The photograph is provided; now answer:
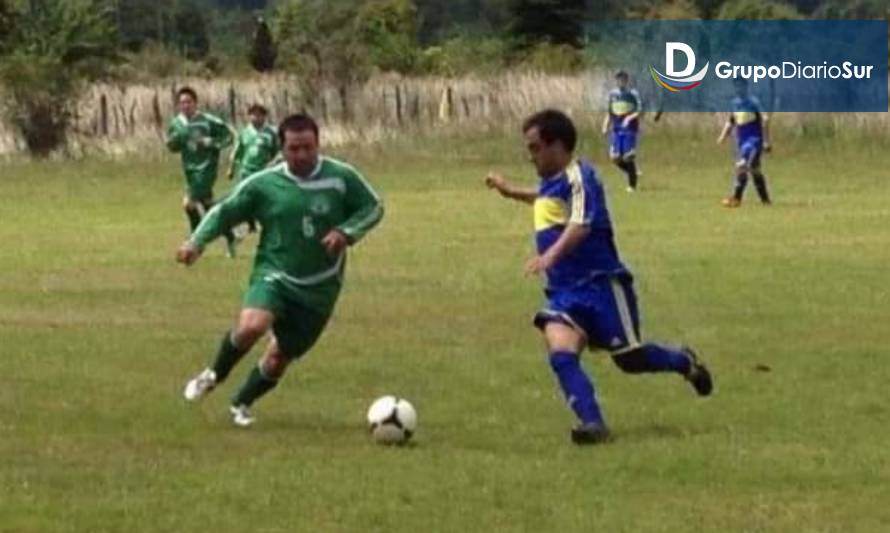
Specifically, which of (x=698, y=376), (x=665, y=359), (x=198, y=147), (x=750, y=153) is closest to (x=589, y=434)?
(x=665, y=359)

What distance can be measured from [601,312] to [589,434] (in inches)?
27.4

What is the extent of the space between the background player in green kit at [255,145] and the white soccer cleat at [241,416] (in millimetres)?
14342

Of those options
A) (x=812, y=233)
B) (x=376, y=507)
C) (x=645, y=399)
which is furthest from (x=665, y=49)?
(x=376, y=507)

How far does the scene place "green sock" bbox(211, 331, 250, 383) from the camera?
12.9 meters

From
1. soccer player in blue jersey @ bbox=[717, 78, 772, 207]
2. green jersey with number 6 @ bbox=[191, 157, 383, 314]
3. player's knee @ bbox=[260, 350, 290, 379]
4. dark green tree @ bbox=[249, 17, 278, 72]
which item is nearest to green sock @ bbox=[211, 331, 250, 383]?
player's knee @ bbox=[260, 350, 290, 379]

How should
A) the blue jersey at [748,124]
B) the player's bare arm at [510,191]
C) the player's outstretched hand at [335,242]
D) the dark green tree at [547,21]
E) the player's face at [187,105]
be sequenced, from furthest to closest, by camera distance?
the dark green tree at [547,21] < the blue jersey at [748,124] < the player's face at [187,105] < the player's outstretched hand at [335,242] < the player's bare arm at [510,191]

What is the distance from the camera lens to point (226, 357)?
42.8ft

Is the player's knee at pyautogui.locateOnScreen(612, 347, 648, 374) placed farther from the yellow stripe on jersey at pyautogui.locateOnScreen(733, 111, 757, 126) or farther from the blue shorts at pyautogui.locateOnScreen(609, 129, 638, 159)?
the blue shorts at pyautogui.locateOnScreen(609, 129, 638, 159)

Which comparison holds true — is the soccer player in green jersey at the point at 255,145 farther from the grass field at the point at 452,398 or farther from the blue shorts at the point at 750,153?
the blue shorts at the point at 750,153

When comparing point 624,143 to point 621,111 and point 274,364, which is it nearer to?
point 621,111

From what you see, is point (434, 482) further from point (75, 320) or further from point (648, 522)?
point (75, 320)

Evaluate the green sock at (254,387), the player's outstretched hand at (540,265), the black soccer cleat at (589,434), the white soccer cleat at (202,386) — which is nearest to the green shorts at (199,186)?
the white soccer cleat at (202,386)

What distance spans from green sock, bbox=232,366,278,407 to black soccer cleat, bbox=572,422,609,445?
197cm

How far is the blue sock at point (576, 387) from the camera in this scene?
1182 cm
